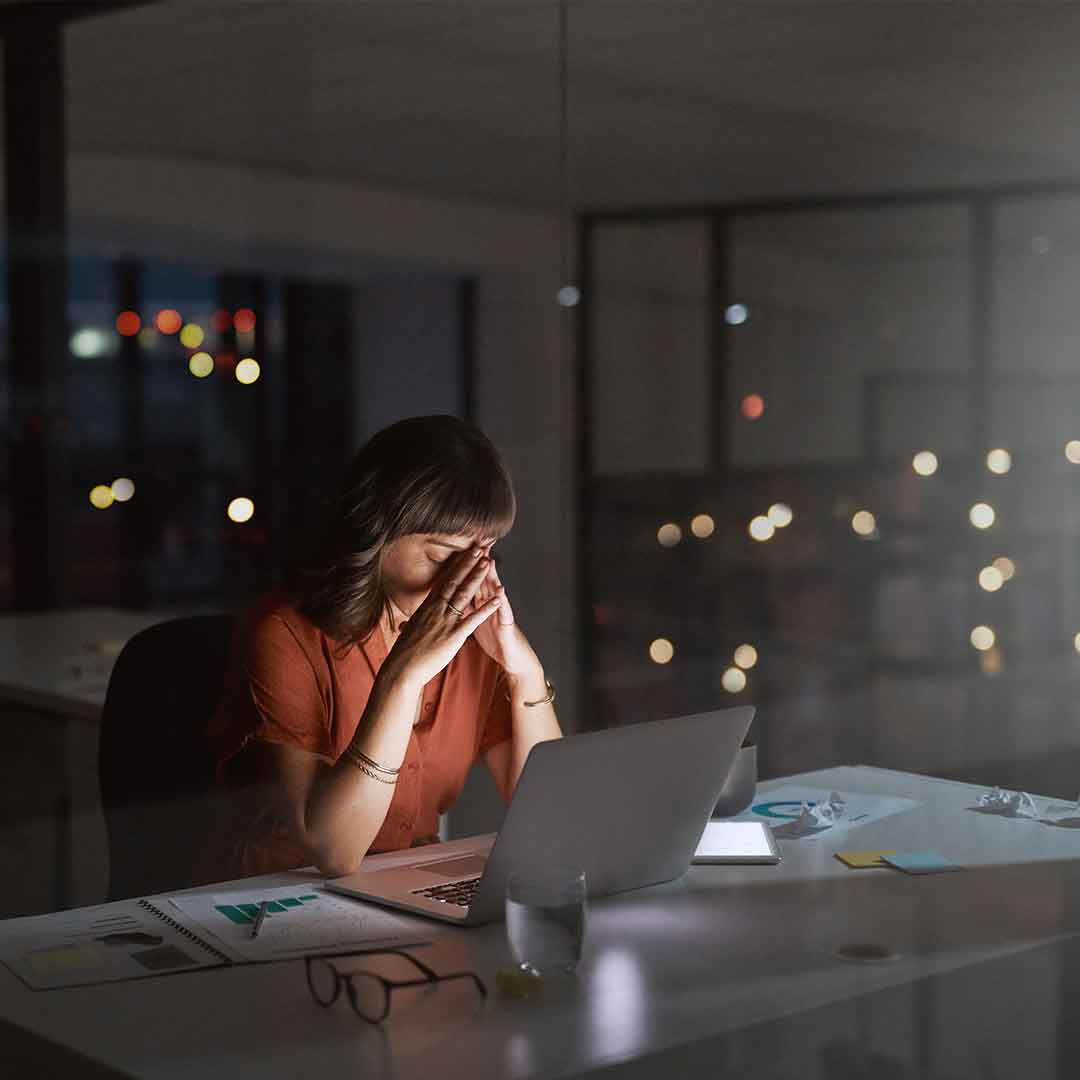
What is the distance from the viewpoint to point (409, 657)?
5.99ft

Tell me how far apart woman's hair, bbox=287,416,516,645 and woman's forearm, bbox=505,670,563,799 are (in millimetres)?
211

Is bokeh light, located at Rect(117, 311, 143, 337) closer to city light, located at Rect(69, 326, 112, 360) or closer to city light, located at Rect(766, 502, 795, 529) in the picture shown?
city light, located at Rect(69, 326, 112, 360)

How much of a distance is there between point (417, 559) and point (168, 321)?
1875 mm

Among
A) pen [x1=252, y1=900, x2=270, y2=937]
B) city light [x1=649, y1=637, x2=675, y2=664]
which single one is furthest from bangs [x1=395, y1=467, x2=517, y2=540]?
city light [x1=649, y1=637, x2=675, y2=664]

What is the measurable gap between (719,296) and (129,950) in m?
3.43

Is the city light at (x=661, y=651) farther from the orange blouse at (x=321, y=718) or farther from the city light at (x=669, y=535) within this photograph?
the orange blouse at (x=321, y=718)

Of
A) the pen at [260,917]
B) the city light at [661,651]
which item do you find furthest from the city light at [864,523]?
the pen at [260,917]

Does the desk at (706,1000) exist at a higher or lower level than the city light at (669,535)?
lower

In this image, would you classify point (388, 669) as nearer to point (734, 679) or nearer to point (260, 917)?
point (260, 917)

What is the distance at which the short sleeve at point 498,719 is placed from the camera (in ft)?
6.88

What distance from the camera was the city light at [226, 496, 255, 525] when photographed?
378 cm

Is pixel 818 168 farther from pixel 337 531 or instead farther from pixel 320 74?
pixel 337 531

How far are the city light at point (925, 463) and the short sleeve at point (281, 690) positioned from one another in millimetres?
2870

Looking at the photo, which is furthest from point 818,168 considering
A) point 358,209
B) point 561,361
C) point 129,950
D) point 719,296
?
point 129,950
